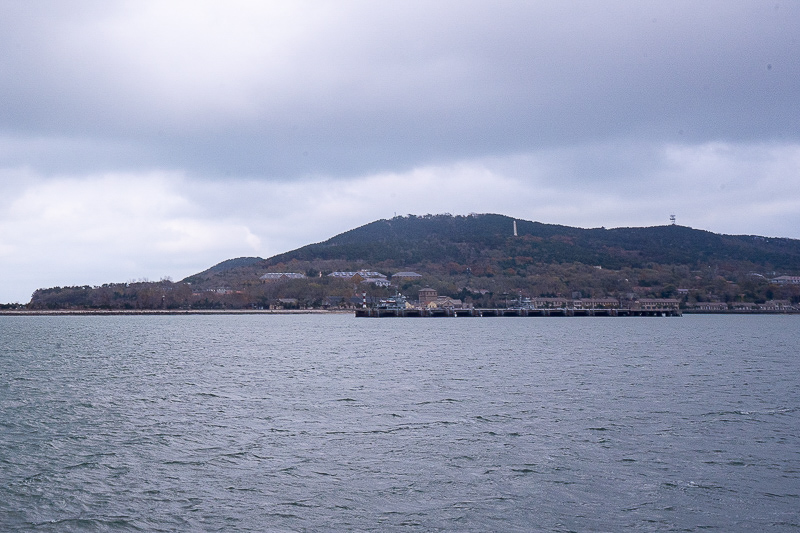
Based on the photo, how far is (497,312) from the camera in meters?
156

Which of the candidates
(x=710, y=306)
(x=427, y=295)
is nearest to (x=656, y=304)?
(x=710, y=306)

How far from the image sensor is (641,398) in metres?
24.5

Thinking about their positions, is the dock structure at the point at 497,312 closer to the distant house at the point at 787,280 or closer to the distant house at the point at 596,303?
the distant house at the point at 596,303

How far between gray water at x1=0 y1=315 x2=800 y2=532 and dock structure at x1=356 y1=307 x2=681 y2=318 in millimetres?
→ 120176

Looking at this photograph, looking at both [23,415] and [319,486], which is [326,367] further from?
[319,486]

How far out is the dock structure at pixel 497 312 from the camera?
152863 millimetres

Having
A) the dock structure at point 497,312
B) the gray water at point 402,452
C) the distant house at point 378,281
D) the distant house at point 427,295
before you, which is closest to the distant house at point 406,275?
the distant house at point 378,281

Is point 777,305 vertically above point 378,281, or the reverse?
point 378,281

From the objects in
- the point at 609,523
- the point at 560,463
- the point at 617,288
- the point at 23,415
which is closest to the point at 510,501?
the point at 609,523

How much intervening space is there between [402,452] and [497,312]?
14172 centimetres

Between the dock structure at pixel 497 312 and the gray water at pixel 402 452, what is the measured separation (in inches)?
4731

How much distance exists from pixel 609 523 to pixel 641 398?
1431 centimetres

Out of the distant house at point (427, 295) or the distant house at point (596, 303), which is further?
the distant house at point (427, 295)

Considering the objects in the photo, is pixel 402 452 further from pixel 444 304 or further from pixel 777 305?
pixel 777 305
